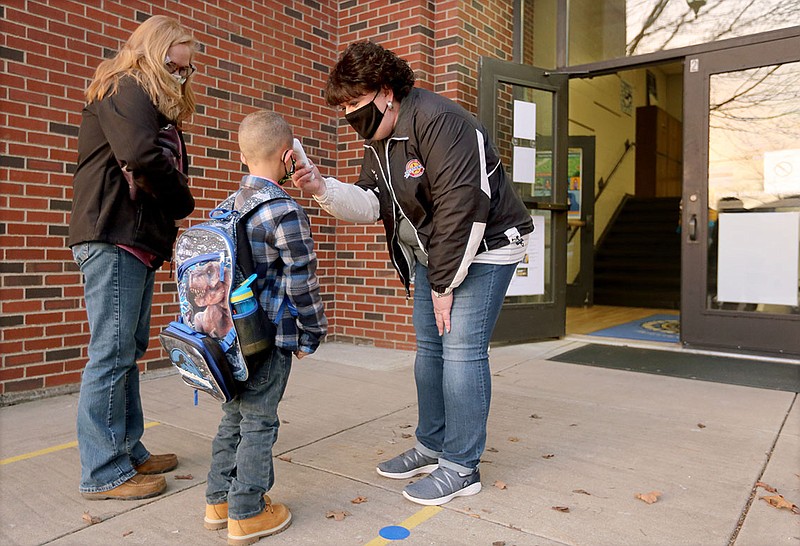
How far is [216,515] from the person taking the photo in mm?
2193

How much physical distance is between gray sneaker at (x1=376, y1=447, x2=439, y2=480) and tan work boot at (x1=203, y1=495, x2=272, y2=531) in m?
0.72

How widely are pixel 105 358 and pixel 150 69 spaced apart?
43.1 inches

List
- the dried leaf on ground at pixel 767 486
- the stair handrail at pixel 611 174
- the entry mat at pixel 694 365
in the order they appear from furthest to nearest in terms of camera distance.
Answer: the stair handrail at pixel 611 174
the entry mat at pixel 694 365
the dried leaf on ground at pixel 767 486

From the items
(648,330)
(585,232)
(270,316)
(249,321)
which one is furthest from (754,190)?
(585,232)

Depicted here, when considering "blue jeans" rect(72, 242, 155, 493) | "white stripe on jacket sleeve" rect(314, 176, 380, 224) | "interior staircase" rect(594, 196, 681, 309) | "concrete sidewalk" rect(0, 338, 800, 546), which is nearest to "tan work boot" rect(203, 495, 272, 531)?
"concrete sidewalk" rect(0, 338, 800, 546)

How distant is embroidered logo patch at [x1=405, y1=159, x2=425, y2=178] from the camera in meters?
2.41

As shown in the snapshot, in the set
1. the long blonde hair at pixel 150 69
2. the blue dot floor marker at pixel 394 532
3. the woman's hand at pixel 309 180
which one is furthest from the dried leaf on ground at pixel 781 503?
the long blonde hair at pixel 150 69

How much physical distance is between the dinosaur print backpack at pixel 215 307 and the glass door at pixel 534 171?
3763 millimetres

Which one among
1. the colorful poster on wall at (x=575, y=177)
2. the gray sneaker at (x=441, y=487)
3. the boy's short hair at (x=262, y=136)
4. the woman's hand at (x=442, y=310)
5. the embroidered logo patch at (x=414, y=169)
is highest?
the colorful poster on wall at (x=575, y=177)

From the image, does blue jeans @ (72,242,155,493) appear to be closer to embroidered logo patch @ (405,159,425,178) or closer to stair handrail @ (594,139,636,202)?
embroidered logo patch @ (405,159,425,178)

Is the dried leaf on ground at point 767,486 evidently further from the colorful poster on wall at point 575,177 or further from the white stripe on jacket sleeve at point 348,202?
the colorful poster on wall at point 575,177

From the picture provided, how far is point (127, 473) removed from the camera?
8.09ft

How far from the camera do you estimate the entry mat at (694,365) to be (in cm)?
437

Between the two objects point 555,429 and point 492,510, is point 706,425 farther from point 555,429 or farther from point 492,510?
point 492,510
